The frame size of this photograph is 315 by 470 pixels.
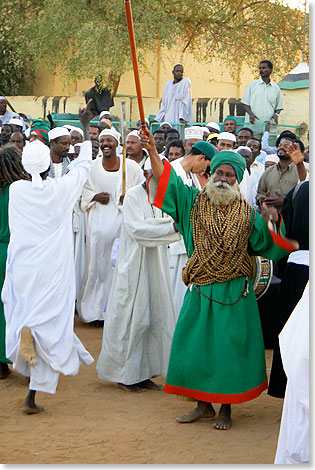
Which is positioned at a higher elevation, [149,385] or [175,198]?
[175,198]

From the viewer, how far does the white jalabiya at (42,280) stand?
20.1 feet

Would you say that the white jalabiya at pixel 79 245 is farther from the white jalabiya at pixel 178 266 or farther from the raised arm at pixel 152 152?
the raised arm at pixel 152 152

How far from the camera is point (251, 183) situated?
1033 centimetres

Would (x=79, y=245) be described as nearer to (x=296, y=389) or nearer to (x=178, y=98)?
(x=296, y=389)

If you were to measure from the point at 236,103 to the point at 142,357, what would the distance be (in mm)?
12499

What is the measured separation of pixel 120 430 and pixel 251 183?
16.9 feet

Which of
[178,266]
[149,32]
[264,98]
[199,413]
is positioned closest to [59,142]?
[178,266]

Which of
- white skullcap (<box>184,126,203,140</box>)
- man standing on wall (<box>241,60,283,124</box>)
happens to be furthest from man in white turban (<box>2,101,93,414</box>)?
man standing on wall (<box>241,60,283,124</box>)

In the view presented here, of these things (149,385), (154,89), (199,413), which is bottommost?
(149,385)

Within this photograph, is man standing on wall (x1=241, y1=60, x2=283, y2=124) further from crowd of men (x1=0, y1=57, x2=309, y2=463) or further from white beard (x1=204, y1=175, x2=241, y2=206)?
white beard (x1=204, y1=175, x2=241, y2=206)

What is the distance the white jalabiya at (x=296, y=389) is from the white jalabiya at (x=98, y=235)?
479 centimetres

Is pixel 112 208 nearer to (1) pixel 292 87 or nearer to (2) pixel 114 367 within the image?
(2) pixel 114 367

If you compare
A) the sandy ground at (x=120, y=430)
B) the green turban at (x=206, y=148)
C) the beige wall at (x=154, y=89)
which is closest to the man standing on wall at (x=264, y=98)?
the beige wall at (x=154, y=89)

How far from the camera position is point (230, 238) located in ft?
19.0
